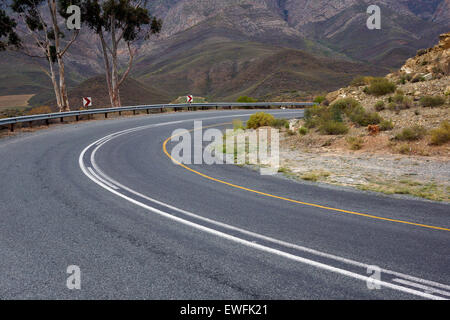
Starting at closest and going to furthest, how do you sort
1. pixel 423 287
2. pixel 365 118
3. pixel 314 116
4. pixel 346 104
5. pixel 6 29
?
pixel 423 287, pixel 365 118, pixel 346 104, pixel 314 116, pixel 6 29

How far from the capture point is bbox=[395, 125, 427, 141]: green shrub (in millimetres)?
14711

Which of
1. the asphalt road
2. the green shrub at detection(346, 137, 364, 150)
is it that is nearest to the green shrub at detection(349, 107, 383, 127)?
the green shrub at detection(346, 137, 364, 150)

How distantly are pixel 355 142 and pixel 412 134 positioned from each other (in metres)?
2.33

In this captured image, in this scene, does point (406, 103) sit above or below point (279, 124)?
above

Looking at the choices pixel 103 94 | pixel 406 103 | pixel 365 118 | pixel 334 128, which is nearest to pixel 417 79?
pixel 406 103

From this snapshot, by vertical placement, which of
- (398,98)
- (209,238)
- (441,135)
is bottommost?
(209,238)

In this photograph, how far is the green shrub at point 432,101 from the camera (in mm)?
17312

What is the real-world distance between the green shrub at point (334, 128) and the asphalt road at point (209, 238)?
7781 millimetres

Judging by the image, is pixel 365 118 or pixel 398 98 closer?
pixel 365 118

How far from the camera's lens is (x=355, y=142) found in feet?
50.8

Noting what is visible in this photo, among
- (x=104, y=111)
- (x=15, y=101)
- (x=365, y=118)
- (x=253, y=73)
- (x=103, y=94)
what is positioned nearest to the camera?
(x=365, y=118)

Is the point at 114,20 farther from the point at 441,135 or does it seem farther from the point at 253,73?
the point at 253,73

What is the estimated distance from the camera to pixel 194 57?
652 feet
